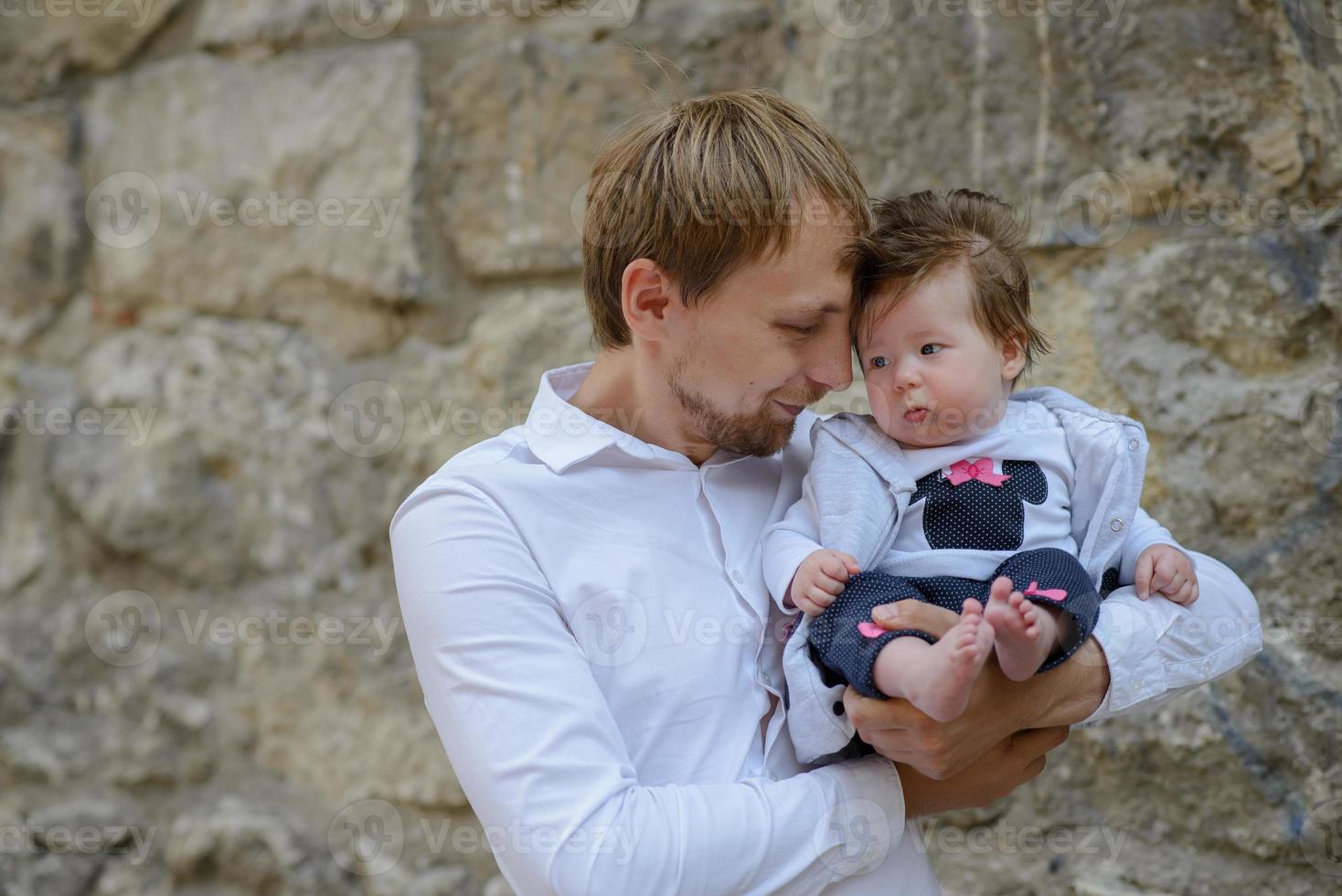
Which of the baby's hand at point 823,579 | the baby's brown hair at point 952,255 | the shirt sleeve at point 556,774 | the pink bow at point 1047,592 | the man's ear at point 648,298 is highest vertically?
the baby's brown hair at point 952,255

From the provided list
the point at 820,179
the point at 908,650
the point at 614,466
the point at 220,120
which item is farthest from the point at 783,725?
the point at 220,120

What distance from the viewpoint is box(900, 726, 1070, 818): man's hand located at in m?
1.45

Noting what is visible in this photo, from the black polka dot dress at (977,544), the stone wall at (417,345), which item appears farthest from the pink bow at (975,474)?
the stone wall at (417,345)

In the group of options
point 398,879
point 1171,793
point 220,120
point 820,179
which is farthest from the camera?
point 220,120

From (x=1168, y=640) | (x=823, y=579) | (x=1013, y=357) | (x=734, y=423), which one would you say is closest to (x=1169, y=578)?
(x=1168, y=640)

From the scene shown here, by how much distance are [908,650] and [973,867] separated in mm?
913

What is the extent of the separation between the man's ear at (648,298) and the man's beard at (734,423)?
0.06 metres

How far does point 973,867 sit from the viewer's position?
6.55ft

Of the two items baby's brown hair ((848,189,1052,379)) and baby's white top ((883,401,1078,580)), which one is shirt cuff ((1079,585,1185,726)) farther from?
baby's brown hair ((848,189,1052,379))

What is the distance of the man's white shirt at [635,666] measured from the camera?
1.27 metres

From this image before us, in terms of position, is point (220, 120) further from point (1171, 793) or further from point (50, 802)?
point (1171, 793)

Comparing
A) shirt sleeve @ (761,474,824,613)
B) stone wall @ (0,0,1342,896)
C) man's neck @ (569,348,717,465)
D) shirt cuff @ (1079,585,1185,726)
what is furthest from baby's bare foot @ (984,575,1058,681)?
stone wall @ (0,0,1342,896)

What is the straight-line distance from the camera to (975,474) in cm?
151

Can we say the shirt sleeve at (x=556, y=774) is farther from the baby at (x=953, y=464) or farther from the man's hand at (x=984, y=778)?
the baby at (x=953, y=464)
